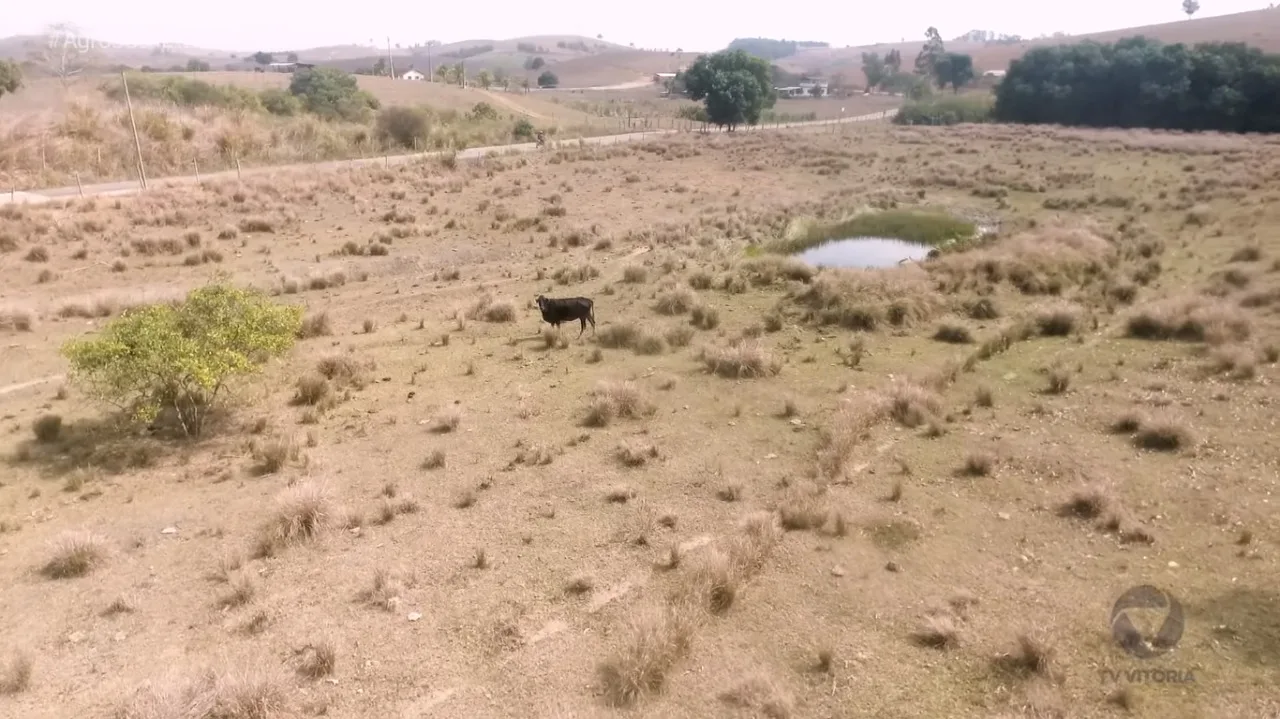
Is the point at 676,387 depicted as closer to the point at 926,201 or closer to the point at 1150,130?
the point at 926,201

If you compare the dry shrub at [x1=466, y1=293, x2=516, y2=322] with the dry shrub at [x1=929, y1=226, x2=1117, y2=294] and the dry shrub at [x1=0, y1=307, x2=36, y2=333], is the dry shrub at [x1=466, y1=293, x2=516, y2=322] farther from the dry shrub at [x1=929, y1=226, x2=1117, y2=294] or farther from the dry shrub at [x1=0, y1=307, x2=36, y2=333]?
the dry shrub at [x1=929, y1=226, x2=1117, y2=294]

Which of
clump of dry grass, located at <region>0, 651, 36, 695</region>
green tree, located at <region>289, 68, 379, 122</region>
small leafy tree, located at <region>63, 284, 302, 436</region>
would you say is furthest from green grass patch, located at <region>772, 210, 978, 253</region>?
green tree, located at <region>289, 68, 379, 122</region>

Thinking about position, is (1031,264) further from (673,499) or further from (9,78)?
(9,78)

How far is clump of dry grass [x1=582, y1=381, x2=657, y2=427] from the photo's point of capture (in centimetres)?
1216

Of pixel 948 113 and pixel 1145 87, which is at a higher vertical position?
pixel 1145 87

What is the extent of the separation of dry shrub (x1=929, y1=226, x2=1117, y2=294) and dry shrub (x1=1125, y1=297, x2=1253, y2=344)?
11.8 ft

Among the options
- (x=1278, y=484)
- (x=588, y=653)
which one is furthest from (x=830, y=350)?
(x=588, y=653)

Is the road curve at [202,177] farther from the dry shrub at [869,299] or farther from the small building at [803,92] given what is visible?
the small building at [803,92]

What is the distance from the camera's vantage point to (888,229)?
3109 cm

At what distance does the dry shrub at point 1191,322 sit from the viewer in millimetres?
14609

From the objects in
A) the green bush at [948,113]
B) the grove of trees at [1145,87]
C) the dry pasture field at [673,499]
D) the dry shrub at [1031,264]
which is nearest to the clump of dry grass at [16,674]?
the dry pasture field at [673,499]

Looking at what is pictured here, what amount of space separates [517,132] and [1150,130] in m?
52.3

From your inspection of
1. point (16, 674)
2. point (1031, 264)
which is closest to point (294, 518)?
point (16, 674)

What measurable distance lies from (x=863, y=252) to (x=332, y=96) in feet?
186
